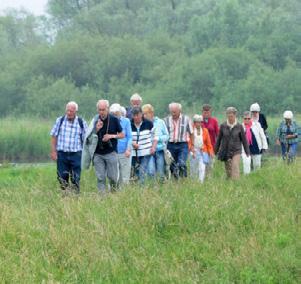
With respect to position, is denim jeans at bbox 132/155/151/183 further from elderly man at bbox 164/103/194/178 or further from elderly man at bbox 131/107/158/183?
elderly man at bbox 164/103/194/178

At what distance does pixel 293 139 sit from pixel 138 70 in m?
39.7

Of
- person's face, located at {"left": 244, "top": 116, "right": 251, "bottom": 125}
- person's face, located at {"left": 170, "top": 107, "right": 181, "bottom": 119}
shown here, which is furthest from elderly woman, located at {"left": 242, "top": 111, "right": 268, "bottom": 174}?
person's face, located at {"left": 170, "top": 107, "right": 181, "bottom": 119}

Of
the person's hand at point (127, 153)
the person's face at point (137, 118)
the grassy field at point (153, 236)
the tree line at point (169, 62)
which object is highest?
the tree line at point (169, 62)

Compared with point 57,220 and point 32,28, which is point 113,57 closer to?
point 32,28

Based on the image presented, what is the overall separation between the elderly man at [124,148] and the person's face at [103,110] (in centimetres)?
59

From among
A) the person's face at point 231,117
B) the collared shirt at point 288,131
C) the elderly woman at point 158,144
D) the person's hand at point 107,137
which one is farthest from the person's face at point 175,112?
the collared shirt at point 288,131

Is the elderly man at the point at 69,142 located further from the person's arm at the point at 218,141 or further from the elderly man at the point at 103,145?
the person's arm at the point at 218,141

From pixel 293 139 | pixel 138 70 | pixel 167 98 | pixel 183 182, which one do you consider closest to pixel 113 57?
pixel 138 70

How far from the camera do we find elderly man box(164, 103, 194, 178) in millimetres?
14820

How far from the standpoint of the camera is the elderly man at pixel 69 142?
13.6 meters

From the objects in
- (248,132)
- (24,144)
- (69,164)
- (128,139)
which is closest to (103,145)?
(128,139)

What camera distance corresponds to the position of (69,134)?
1357 centimetres

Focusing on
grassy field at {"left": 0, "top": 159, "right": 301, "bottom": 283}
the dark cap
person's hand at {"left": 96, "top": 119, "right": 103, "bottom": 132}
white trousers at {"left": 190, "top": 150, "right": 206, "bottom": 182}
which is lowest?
grassy field at {"left": 0, "top": 159, "right": 301, "bottom": 283}

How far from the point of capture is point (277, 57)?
53.1 meters
